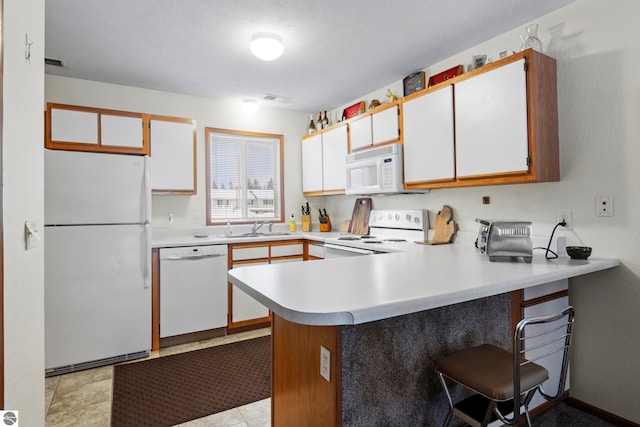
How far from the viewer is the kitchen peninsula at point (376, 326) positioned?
113 cm

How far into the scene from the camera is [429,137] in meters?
2.73

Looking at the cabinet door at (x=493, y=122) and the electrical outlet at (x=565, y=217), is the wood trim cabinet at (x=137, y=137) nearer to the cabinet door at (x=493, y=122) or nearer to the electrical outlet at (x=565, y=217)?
the cabinet door at (x=493, y=122)

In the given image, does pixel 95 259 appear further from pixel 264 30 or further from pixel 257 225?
pixel 264 30

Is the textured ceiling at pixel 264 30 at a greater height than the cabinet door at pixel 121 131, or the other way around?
the textured ceiling at pixel 264 30

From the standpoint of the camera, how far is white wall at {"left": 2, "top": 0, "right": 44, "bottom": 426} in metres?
0.98

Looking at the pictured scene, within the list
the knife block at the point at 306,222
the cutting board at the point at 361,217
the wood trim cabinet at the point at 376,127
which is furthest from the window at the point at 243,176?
the wood trim cabinet at the point at 376,127

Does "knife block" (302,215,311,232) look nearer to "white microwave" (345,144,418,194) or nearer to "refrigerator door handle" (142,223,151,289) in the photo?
"white microwave" (345,144,418,194)

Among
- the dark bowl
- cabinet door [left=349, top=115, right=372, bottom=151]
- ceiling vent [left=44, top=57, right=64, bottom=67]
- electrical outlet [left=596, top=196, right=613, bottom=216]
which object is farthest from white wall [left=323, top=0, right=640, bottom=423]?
Answer: ceiling vent [left=44, top=57, right=64, bottom=67]

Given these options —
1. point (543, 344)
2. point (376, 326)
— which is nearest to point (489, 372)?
point (543, 344)

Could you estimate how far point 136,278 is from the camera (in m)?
2.86

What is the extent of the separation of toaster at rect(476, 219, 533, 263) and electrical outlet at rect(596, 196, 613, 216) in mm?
576

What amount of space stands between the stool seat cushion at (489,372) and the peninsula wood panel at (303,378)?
0.46 meters

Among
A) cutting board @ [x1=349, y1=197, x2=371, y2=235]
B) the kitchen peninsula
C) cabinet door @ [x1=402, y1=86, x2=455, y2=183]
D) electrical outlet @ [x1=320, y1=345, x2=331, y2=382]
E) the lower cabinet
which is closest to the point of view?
the kitchen peninsula

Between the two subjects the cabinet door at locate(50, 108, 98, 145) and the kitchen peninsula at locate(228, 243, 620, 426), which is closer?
the kitchen peninsula at locate(228, 243, 620, 426)
